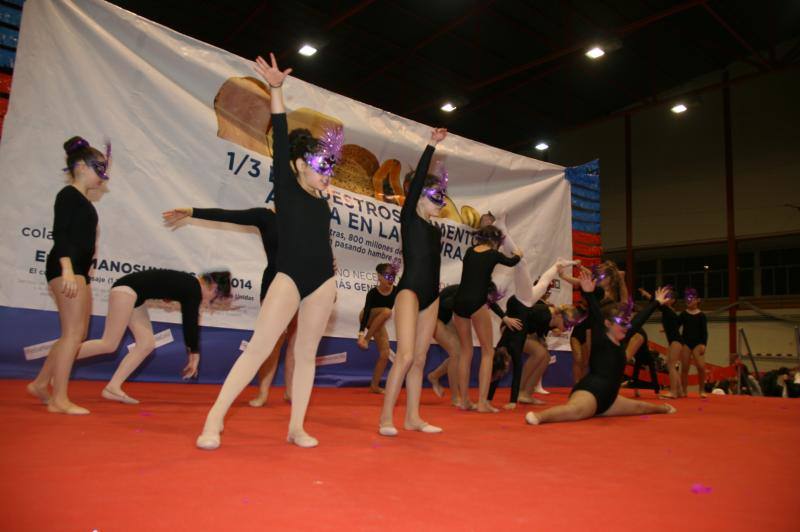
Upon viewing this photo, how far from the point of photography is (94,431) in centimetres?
297

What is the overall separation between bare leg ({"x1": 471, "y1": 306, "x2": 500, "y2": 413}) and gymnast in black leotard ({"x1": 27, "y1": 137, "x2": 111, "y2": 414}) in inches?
118

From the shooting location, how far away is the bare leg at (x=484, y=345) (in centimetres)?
496

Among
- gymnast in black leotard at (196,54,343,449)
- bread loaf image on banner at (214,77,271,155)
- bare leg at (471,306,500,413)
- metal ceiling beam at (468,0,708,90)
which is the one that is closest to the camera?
gymnast in black leotard at (196,54,343,449)

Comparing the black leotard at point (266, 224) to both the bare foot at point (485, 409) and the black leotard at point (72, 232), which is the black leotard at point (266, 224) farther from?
the bare foot at point (485, 409)

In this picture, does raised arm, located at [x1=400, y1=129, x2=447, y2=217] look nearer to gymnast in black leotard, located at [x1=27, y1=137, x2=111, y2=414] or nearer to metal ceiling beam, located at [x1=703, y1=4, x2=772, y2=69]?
gymnast in black leotard, located at [x1=27, y1=137, x2=111, y2=414]

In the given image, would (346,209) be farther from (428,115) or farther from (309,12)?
(428,115)

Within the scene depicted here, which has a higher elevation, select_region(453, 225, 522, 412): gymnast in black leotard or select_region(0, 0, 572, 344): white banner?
select_region(0, 0, 572, 344): white banner

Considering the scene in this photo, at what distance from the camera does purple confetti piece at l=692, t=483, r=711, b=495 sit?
7.57 ft

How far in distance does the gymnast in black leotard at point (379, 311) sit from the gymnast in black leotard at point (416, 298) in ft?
7.94

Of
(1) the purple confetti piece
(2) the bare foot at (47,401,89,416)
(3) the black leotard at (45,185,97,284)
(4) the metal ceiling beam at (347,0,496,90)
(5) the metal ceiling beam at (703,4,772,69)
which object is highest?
(5) the metal ceiling beam at (703,4,772,69)

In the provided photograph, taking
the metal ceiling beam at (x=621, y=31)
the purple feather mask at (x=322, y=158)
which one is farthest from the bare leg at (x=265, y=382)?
the metal ceiling beam at (x=621, y=31)

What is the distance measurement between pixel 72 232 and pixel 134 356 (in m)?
1.12

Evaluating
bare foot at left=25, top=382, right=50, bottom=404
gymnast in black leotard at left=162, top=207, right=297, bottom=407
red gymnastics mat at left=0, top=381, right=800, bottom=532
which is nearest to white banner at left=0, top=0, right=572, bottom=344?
gymnast in black leotard at left=162, top=207, right=297, bottom=407

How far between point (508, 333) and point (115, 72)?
15.1 ft
